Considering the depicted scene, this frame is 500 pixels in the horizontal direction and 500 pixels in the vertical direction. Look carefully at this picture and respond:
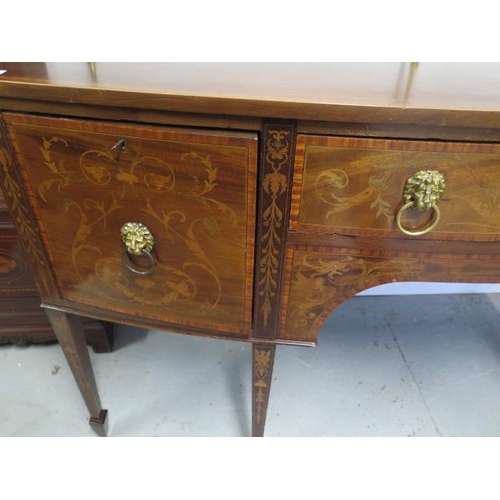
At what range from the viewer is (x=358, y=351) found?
1214 mm

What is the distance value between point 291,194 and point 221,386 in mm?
735

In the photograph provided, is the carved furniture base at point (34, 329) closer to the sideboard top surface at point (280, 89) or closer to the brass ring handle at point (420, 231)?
the sideboard top surface at point (280, 89)

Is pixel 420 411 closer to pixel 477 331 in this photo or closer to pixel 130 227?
pixel 477 331

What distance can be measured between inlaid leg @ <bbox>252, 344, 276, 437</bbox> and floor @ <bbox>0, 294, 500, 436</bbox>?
0.16 metres

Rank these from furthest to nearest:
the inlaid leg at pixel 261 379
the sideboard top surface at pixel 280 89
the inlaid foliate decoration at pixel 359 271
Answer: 1. the inlaid leg at pixel 261 379
2. the inlaid foliate decoration at pixel 359 271
3. the sideboard top surface at pixel 280 89

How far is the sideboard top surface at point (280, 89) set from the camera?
0.49 m

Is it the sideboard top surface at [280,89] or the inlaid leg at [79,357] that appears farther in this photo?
the inlaid leg at [79,357]

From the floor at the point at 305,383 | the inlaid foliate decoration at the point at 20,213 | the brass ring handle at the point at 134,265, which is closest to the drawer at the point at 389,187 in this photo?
the brass ring handle at the point at 134,265

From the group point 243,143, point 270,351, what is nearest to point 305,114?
point 243,143

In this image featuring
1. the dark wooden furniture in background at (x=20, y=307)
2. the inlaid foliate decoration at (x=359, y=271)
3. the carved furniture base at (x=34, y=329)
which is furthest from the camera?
the carved furniture base at (x=34, y=329)

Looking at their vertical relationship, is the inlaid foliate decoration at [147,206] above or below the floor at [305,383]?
above

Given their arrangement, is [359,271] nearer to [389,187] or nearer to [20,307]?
[389,187]

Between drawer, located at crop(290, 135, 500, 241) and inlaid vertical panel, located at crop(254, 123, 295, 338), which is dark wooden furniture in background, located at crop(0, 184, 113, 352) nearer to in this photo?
inlaid vertical panel, located at crop(254, 123, 295, 338)

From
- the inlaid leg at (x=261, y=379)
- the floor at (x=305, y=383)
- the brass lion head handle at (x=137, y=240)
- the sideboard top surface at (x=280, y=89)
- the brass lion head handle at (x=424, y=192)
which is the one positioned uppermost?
the sideboard top surface at (x=280, y=89)
